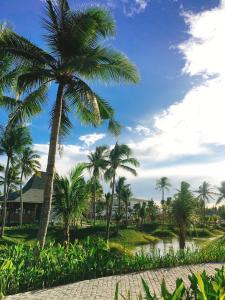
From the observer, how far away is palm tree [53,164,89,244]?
16891mm

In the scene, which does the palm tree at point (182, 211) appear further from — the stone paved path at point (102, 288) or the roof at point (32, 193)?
the roof at point (32, 193)

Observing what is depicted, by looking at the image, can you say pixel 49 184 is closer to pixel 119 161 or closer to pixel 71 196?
pixel 71 196

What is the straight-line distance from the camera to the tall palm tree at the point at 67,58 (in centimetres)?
1230

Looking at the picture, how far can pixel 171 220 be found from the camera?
27.4m

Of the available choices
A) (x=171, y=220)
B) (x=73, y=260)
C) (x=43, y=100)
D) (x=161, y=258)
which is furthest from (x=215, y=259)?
(x=171, y=220)

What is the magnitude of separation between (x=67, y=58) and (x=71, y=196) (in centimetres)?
685

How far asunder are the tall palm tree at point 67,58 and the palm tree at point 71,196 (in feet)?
14.7

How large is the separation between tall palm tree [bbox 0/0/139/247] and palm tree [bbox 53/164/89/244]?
4.47 meters

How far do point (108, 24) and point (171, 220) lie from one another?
705 inches

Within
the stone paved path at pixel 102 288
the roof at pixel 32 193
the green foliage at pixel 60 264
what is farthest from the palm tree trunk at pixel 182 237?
the roof at pixel 32 193

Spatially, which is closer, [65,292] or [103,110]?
[65,292]

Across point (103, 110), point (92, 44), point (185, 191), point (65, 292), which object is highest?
point (92, 44)

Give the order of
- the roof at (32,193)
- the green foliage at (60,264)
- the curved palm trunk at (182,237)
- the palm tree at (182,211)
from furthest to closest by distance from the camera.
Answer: the roof at (32,193)
the palm tree at (182,211)
the curved palm trunk at (182,237)
the green foliage at (60,264)

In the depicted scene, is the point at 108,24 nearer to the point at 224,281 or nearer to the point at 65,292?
the point at 65,292
